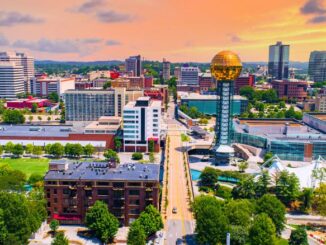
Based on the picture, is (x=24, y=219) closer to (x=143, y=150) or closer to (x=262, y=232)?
(x=262, y=232)

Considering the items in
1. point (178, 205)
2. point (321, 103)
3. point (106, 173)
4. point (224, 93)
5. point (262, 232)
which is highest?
point (224, 93)

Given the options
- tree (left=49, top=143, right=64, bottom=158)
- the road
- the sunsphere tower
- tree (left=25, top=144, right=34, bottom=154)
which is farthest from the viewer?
tree (left=25, top=144, right=34, bottom=154)

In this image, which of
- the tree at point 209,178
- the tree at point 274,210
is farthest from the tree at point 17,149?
the tree at point 274,210

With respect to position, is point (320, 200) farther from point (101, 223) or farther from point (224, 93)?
point (224, 93)

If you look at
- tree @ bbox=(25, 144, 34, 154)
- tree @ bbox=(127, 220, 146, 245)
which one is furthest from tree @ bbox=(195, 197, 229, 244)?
tree @ bbox=(25, 144, 34, 154)


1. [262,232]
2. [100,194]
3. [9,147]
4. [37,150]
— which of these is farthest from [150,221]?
[9,147]

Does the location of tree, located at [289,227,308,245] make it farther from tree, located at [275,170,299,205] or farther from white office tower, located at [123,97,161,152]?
white office tower, located at [123,97,161,152]
